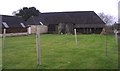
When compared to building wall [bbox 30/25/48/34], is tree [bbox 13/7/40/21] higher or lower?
higher

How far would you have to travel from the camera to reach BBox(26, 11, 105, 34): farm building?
6322 centimetres

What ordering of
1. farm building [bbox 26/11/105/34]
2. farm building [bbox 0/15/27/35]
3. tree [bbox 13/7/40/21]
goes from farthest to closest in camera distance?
tree [bbox 13/7/40/21]
farm building [bbox 26/11/105/34]
farm building [bbox 0/15/27/35]

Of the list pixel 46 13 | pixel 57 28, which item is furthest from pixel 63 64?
pixel 46 13

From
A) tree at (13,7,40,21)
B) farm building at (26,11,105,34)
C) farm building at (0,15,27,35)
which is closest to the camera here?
farm building at (0,15,27,35)

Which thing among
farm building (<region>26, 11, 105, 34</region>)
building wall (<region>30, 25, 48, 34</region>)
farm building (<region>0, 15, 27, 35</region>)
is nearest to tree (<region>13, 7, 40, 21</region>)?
farm building (<region>26, 11, 105, 34</region>)

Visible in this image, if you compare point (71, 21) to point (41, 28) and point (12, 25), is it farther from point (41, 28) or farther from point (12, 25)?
point (12, 25)

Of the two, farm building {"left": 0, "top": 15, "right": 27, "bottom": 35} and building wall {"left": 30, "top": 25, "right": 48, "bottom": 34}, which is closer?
farm building {"left": 0, "top": 15, "right": 27, "bottom": 35}

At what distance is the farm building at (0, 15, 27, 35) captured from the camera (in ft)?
168

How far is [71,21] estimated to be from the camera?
66.5 meters

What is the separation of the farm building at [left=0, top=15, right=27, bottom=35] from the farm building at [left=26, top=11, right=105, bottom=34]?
372 inches

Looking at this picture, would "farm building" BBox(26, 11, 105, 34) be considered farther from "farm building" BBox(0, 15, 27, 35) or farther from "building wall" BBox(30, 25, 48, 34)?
"farm building" BBox(0, 15, 27, 35)

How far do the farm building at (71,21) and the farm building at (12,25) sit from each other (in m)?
9.44

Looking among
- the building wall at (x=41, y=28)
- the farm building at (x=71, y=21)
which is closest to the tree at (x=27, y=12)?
the farm building at (x=71, y=21)

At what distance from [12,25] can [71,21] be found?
1807cm
